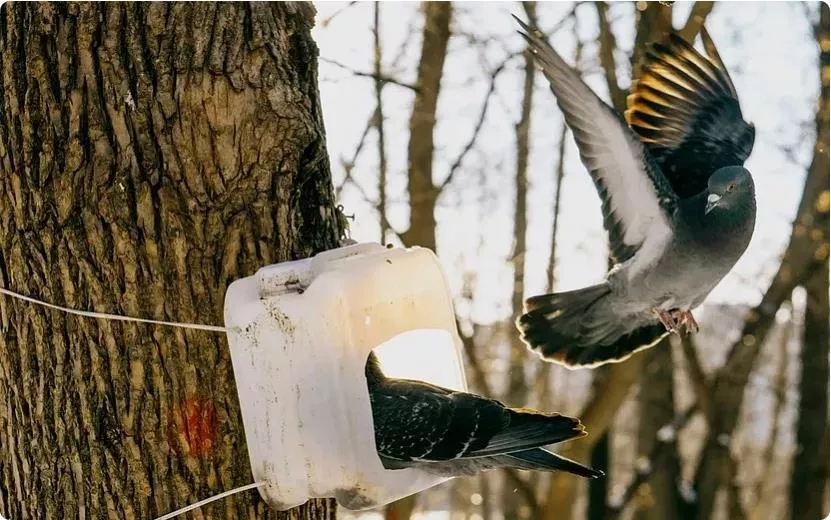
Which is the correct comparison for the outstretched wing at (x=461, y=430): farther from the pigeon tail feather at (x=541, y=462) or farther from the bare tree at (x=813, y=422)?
the bare tree at (x=813, y=422)

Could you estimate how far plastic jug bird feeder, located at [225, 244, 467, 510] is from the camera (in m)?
1.99

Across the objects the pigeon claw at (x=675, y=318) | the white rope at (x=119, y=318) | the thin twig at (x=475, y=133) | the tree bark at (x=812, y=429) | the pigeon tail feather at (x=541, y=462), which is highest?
the thin twig at (x=475, y=133)

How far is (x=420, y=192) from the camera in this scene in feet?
23.8

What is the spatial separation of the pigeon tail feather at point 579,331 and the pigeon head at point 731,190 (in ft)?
2.24

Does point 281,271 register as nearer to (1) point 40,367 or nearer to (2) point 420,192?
(1) point 40,367

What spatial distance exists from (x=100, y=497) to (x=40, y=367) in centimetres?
33

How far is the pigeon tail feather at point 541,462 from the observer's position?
2047mm

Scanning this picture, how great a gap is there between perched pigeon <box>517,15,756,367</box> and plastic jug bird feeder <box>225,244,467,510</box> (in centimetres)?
124

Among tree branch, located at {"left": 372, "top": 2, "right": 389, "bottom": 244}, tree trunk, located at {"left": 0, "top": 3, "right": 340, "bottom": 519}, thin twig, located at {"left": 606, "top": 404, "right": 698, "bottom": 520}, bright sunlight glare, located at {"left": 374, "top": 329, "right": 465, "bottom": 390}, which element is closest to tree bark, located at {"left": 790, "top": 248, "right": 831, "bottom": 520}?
thin twig, located at {"left": 606, "top": 404, "right": 698, "bottom": 520}

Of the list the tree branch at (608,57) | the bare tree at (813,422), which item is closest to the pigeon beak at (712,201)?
the tree branch at (608,57)

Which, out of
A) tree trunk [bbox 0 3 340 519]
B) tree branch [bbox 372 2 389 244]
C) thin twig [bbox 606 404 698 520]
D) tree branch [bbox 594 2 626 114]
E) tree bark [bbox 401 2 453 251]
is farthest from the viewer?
thin twig [bbox 606 404 698 520]

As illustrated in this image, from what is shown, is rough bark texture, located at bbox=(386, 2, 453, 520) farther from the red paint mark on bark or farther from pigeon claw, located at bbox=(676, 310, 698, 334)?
the red paint mark on bark

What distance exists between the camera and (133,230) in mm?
2090

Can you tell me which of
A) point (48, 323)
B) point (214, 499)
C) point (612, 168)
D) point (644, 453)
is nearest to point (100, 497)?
point (214, 499)
